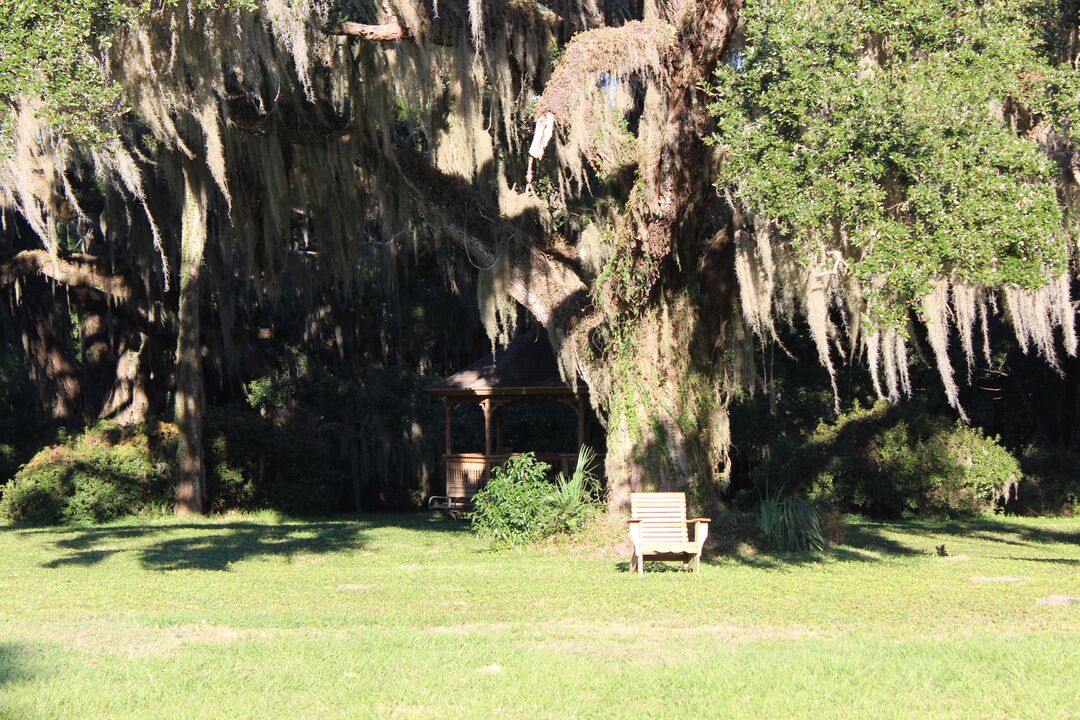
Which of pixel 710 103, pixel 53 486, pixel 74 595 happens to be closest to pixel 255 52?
pixel 710 103

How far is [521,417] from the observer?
25.0 m

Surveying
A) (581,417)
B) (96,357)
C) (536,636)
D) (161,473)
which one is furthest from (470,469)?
(536,636)

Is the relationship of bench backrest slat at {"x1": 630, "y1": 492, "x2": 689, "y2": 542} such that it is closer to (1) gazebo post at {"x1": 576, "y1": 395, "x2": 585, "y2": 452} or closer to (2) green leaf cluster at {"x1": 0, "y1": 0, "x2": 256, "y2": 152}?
(2) green leaf cluster at {"x1": 0, "y1": 0, "x2": 256, "y2": 152}

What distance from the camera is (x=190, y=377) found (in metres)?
19.6

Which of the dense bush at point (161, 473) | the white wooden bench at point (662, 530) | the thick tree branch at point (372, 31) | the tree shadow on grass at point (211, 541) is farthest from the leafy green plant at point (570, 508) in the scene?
the dense bush at point (161, 473)

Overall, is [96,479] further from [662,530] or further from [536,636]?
[536,636]

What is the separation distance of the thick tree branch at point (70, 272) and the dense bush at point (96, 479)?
273 centimetres

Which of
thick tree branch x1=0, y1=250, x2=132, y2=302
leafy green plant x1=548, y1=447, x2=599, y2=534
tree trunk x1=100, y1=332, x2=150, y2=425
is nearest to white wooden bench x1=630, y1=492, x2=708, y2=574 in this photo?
leafy green plant x1=548, y1=447, x2=599, y2=534

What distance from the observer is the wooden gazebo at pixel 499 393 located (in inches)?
767

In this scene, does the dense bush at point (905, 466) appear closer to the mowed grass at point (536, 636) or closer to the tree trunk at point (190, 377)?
the mowed grass at point (536, 636)

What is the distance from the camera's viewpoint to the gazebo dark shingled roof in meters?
19.5

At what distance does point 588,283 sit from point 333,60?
3943mm

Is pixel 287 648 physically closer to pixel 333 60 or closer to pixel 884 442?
pixel 333 60

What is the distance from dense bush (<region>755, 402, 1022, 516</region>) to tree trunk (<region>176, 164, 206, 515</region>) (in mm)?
10810
